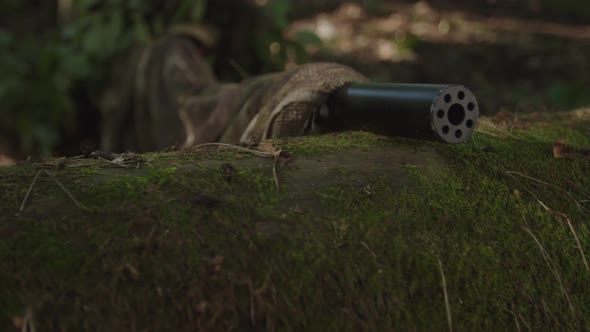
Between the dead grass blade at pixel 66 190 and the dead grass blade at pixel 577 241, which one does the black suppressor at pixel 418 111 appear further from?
the dead grass blade at pixel 66 190

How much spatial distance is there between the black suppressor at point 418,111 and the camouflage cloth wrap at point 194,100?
0.31 meters

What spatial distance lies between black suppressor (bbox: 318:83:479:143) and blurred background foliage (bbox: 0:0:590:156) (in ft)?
11.8

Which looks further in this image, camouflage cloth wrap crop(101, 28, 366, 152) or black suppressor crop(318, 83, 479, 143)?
camouflage cloth wrap crop(101, 28, 366, 152)

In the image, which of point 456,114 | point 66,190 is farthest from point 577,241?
point 66,190

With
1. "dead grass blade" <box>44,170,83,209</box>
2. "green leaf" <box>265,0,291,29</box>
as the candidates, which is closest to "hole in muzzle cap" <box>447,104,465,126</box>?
"dead grass blade" <box>44,170,83,209</box>

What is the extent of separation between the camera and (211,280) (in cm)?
147

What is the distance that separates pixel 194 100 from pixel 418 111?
118 inches

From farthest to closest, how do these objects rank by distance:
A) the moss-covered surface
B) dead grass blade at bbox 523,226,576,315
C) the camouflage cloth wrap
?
the camouflage cloth wrap
dead grass blade at bbox 523,226,576,315
the moss-covered surface

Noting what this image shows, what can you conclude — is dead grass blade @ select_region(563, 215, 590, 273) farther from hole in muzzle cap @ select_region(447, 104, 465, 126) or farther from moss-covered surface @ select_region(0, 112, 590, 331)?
hole in muzzle cap @ select_region(447, 104, 465, 126)

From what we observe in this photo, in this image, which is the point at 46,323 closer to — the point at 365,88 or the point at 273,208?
the point at 273,208

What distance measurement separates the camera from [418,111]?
81.8 inches

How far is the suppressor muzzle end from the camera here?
6.70 ft

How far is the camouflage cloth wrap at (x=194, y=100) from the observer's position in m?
2.71

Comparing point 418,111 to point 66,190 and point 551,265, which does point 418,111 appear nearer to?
point 551,265
